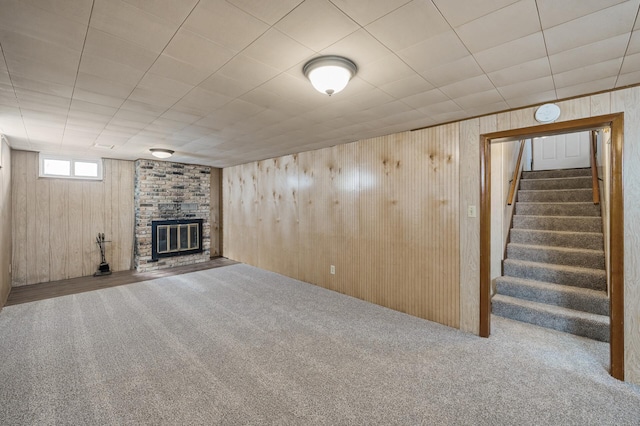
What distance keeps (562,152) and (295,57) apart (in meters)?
5.89

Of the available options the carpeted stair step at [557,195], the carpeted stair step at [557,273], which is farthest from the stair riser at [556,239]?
the carpeted stair step at [557,195]

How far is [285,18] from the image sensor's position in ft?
4.74

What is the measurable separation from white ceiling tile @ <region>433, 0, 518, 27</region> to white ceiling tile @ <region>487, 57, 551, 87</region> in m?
0.73

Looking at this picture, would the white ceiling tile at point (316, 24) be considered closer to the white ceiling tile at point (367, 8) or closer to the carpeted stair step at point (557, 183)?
the white ceiling tile at point (367, 8)

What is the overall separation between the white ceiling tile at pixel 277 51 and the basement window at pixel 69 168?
18.2 feet

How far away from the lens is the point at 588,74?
78.5 inches

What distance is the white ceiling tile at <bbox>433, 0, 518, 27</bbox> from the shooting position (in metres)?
1.33

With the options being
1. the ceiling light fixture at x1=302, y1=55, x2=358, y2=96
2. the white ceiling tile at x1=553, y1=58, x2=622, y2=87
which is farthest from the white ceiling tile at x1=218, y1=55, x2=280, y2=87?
the white ceiling tile at x1=553, y1=58, x2=622, y2=87

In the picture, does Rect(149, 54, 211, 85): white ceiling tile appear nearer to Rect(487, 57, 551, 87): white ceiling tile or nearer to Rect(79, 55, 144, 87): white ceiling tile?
Rect(79, 55, 144, 87): white ceiling tile

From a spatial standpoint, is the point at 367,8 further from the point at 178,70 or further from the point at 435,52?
the point at 178,70

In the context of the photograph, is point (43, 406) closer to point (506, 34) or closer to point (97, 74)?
point (97, 74)

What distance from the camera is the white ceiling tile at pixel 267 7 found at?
133cm

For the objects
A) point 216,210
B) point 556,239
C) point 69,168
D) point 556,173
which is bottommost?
point 556,239

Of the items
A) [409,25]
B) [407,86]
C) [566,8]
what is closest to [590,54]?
[566,8]
